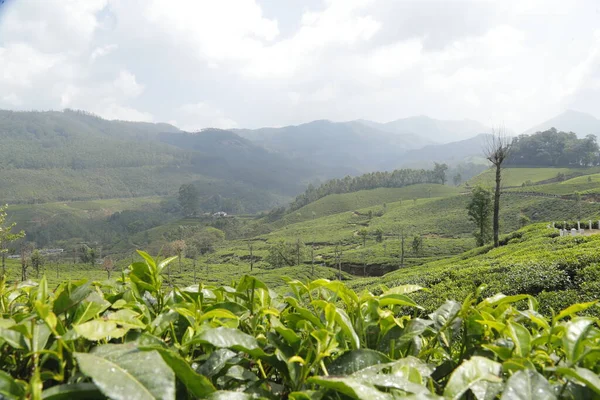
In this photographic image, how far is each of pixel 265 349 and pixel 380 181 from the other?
4902 inches

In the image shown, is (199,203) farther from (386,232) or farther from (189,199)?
(386,232)

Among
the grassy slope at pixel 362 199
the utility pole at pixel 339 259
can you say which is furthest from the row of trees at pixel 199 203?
the utility pole at pixel 339 259

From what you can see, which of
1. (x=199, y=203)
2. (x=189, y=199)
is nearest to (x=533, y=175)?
(x=189, y=199)

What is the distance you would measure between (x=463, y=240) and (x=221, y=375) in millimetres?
60705

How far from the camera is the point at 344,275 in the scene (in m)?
48.4

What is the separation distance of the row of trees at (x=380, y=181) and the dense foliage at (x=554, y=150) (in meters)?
21.3

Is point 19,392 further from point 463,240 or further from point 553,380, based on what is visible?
point 463,240

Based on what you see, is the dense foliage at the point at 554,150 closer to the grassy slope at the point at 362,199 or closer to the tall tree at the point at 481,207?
the grassy slope at the point at 362,199

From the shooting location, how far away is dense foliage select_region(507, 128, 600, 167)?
342 feet

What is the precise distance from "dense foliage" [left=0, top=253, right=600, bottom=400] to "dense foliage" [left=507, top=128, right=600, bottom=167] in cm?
11473

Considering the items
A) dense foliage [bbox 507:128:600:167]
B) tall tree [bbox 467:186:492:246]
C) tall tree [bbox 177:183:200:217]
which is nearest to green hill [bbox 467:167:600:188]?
dense foliage [bbox 507:128:600:167]

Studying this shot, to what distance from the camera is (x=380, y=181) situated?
403 ft

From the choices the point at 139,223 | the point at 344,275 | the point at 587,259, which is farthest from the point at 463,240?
the point at 139,223

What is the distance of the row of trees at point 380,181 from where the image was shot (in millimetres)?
120688
